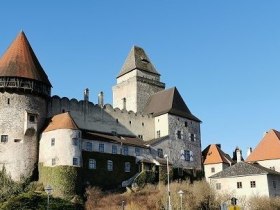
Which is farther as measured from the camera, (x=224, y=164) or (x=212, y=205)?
(x=224, y=164)

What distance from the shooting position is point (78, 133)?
50.1m

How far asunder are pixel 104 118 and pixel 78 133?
964 centimetres

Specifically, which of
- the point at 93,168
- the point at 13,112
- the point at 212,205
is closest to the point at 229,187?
the point at 212,205

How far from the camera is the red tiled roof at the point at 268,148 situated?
6419 cm

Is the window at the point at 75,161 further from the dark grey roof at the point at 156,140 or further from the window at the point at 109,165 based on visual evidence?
the dark grey roof at the point at 156,140

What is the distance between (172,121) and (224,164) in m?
11.8

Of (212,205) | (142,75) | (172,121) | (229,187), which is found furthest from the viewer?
(142,75)

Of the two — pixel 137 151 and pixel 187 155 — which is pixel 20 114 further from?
pixel 187 155

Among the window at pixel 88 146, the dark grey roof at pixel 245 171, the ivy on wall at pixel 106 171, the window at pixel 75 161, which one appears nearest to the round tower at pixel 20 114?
the window at pixel 75 161

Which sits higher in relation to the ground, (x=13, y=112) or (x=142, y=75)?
(x=142, y=75)

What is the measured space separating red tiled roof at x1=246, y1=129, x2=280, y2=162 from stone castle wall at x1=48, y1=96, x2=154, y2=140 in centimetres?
1705

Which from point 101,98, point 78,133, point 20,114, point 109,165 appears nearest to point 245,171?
point 109,165

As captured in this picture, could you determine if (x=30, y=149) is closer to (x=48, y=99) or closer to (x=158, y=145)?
(x=48, y=99)

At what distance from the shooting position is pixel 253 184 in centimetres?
5247
